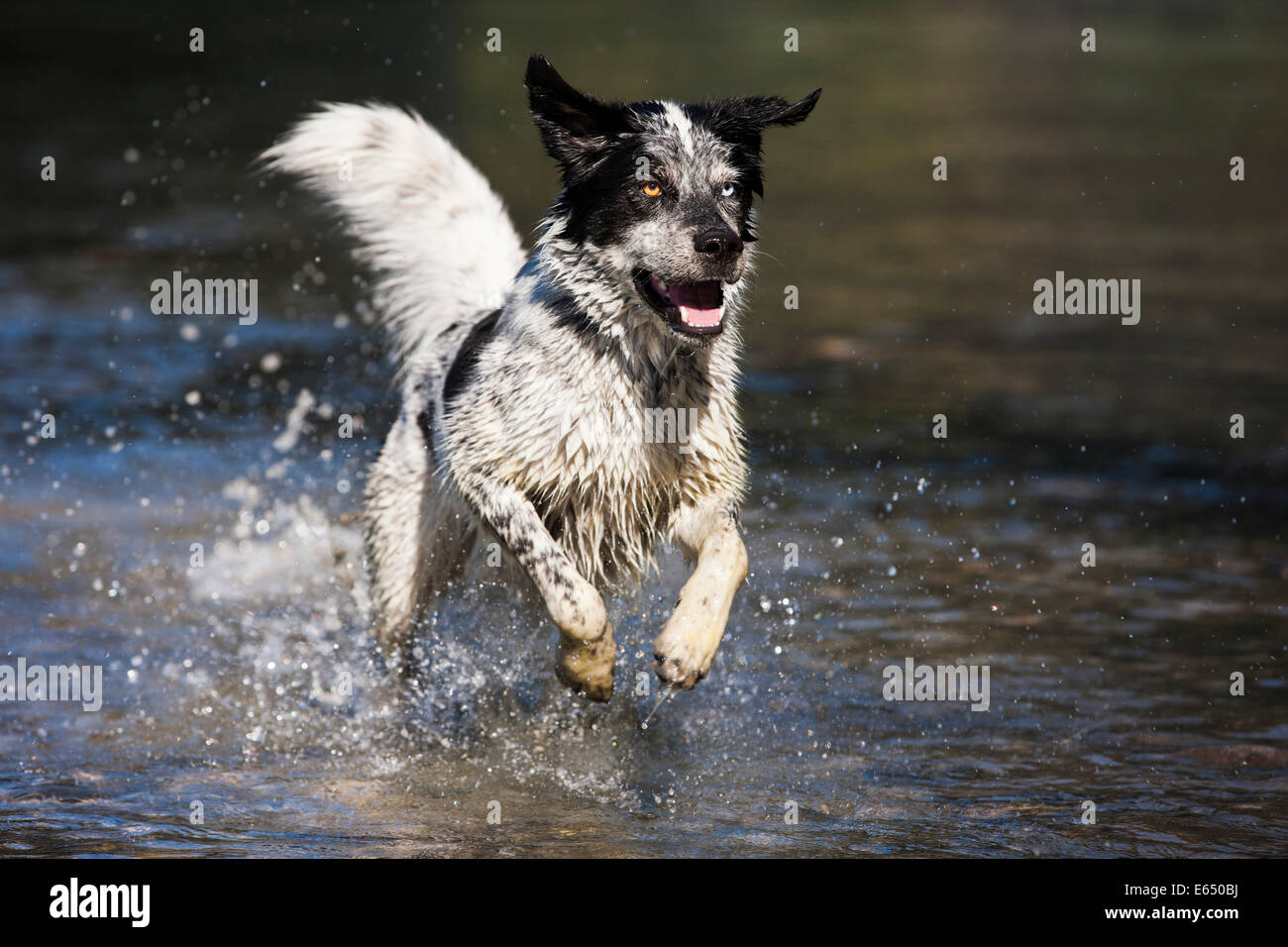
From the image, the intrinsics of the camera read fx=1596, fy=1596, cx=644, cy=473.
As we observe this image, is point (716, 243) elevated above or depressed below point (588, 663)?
above

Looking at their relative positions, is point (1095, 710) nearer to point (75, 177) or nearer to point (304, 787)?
point (304, 787)

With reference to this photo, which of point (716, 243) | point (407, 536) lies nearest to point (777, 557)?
point (407, 536)

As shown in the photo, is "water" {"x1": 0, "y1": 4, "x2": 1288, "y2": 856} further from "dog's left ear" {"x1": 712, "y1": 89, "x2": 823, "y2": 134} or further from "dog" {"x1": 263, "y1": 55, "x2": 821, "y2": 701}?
"dog's left ear" {"x1": 712, "y1": 89, "x2": 823, "y2": 134}

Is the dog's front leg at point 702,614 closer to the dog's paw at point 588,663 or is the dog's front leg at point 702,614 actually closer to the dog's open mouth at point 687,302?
the dog's paw at point 588,663

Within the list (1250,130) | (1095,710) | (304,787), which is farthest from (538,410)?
(1250,130)

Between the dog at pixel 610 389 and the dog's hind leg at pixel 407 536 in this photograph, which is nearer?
the dog at pixel 610 389

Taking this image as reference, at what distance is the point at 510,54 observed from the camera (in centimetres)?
1998

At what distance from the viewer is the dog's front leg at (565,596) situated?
450 centimetres

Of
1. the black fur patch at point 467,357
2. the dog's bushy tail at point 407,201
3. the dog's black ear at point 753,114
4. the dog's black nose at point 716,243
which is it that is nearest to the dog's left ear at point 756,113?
the dog's black ear at point 753,114

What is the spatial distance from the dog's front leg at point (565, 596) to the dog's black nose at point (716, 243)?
0.95 metres

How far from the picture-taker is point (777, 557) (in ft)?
21.9

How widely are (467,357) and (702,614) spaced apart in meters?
1.30

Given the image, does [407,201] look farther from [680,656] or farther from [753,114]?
[680,656]

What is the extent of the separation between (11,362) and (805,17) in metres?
16.6
